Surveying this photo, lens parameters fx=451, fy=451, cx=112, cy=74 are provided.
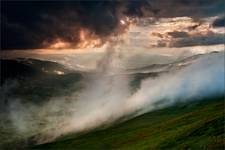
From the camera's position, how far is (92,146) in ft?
635

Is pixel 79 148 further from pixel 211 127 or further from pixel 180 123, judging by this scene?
pixel 211 127

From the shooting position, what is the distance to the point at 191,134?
9612 centimetres

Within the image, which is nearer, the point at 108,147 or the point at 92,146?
the point at 108,147

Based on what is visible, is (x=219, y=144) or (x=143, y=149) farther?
(x=143, y=149)

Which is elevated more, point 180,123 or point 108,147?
point 180,123

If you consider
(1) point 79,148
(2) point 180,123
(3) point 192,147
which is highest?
(3) point 192,147

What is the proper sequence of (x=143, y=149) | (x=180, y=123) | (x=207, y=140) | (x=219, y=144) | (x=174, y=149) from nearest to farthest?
(x=219, y=144), (x=207, y=140), (x=174, y=149), (x=143, y=149), (x=180, y=123)

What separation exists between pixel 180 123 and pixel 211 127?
7204cm

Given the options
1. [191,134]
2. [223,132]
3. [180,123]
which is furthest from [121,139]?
[223,132]

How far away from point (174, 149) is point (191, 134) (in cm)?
1304

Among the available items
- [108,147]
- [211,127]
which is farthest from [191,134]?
[108,147]

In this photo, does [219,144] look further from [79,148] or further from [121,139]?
[79,148]

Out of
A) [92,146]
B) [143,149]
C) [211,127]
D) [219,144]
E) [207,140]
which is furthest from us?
[92,146]

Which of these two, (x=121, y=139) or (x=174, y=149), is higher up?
(x=174, y=149)
